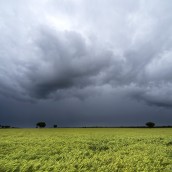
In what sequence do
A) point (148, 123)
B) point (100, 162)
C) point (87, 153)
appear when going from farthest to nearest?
point (148, 123), point (87, 153), point (100, 162)

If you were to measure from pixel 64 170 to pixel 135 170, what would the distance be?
3.81m

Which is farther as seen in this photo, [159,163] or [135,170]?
[159,163]

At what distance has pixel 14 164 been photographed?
12.9 m

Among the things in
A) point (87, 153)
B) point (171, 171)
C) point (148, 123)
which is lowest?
point (171, 171)

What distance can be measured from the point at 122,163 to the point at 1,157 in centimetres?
793

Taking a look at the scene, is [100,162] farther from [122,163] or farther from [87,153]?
[87,153]

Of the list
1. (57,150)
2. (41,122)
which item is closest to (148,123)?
(41,122)

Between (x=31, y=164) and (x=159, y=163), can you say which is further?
(x=159, y=163)

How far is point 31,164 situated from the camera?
13.0 meters

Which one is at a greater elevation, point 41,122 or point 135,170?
point 41,122

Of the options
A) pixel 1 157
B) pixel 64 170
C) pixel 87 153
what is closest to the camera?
pixel 64 170

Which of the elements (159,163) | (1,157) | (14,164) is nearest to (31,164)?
(14,164)

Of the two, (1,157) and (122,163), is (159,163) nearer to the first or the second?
(122,163)

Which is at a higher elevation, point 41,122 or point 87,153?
point 41,122
